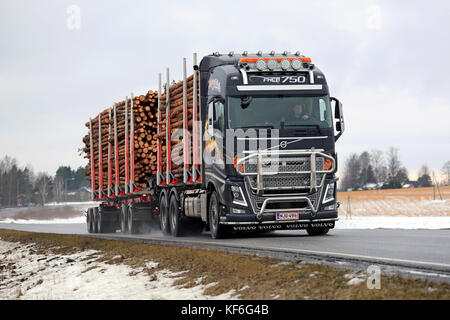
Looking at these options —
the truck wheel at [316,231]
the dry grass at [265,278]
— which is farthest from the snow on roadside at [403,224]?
the dry grass at [265,278]

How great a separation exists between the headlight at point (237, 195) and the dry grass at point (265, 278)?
5.99 feet

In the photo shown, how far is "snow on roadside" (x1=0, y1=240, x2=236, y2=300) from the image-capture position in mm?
9039

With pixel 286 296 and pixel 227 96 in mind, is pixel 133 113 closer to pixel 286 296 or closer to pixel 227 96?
pixel 227 96

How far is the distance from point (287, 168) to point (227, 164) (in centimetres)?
127

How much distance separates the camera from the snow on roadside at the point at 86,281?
9039mm

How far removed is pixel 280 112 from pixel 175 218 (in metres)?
5.78

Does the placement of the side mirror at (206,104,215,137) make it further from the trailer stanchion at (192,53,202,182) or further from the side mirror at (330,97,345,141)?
the side mirror at (330,97,345,141)

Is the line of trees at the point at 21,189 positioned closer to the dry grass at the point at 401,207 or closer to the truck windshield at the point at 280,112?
the dry grass at the point at 401,207

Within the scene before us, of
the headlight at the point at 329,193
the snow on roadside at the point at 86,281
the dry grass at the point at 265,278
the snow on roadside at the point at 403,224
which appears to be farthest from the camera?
the snow on roadside at the point at 403,224

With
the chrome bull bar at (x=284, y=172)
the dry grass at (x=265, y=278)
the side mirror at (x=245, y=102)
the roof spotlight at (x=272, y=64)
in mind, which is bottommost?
the dry grass at (x=265, y=278)

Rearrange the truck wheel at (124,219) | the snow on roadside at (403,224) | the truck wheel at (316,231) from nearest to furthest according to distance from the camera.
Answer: the truck wheel at (316,231), the snow on roadside at (403,224), the truck wheel at (124,219)

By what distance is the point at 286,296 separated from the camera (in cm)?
742
